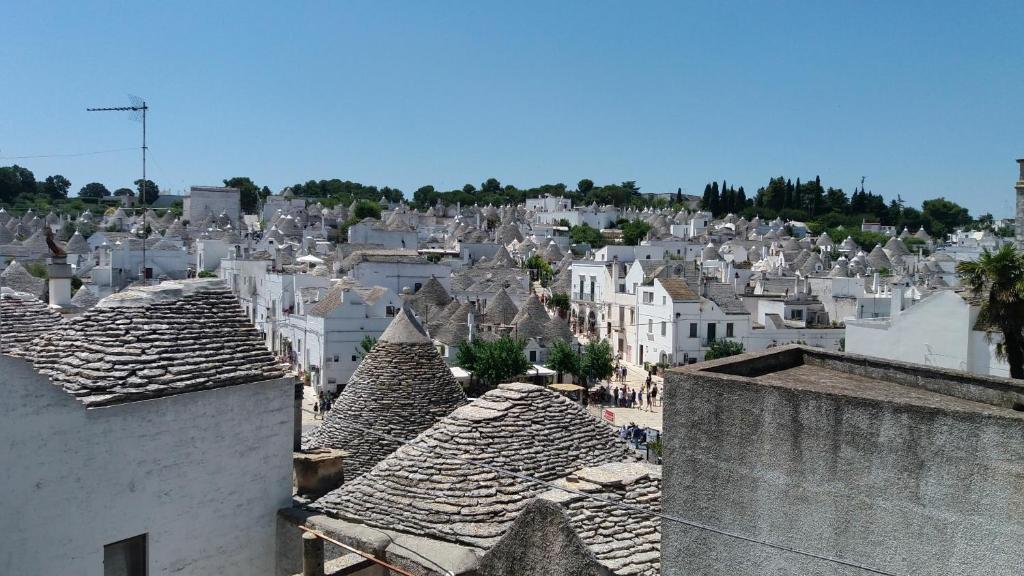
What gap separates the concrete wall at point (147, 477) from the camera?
6836 millimetres

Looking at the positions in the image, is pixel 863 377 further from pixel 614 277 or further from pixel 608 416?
pixel 614 277

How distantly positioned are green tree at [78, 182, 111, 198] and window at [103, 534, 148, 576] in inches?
5825

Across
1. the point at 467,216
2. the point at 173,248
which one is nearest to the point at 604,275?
the point at 173,248

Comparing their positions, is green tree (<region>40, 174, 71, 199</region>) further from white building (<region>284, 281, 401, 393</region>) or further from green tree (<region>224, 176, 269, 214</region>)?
white building (<region>284, 281, 401, 393</region>)

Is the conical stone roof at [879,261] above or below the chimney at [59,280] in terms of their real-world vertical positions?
above

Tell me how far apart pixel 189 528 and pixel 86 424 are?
5.07ft

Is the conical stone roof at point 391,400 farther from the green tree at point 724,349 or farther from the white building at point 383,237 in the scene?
the white building at point 383,237

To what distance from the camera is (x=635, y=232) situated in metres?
91.0

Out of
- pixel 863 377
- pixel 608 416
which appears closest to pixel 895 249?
pixel 608 416

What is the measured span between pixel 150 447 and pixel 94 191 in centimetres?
15469

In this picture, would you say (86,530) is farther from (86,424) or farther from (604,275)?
(604,275)

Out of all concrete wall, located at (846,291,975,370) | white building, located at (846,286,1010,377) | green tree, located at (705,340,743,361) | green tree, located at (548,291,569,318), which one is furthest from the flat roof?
green tree, located at (548,291,569,318)

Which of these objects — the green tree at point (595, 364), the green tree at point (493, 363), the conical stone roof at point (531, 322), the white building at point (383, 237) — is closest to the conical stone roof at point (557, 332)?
the conical stone roof at point (531, 322)

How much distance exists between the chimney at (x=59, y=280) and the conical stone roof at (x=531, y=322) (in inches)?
936
